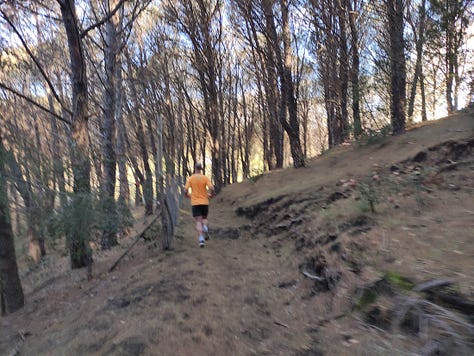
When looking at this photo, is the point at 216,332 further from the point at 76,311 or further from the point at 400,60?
the point at 400,60

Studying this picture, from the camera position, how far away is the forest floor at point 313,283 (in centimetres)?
410

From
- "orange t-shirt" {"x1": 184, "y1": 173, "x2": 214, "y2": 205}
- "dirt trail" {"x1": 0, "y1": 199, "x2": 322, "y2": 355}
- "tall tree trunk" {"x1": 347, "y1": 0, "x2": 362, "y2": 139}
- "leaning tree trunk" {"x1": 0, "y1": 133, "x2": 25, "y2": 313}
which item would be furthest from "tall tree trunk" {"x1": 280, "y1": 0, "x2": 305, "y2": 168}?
"leaning tree trunk" {"x1": 0, "y1": 133, "x2": 25, "y2": 313}

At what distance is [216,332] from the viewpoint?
513 centimetres

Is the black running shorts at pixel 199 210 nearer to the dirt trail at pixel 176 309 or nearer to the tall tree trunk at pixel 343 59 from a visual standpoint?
the dirt trail at pixel 176 309

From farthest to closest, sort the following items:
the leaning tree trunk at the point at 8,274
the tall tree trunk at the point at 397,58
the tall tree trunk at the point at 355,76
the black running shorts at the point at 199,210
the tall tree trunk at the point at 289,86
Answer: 1. the tall tree trunk at the point at 289,86
2. the tall tree trunk at the point at 355,76
3. the tall tree trunk at the point at 397,58
4. the black running shorts at the point at 199,210
5. the leaning tree trunk at the point at 8,274

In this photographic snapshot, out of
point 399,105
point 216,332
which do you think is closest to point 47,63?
point 399,105

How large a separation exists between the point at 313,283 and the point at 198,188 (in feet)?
14.5

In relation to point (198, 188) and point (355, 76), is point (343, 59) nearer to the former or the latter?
point (355, 76)

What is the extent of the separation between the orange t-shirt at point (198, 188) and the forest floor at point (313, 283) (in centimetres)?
110

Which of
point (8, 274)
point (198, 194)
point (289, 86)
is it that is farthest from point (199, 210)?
point (289, 86)

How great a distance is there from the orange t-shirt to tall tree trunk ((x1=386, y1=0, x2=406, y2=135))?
666 cm

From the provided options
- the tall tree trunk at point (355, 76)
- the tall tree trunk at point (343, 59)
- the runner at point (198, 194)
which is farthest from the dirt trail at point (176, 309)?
the tall tree trunk at point (343, 59)

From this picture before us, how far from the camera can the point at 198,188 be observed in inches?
386

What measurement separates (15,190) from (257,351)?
191 inches
